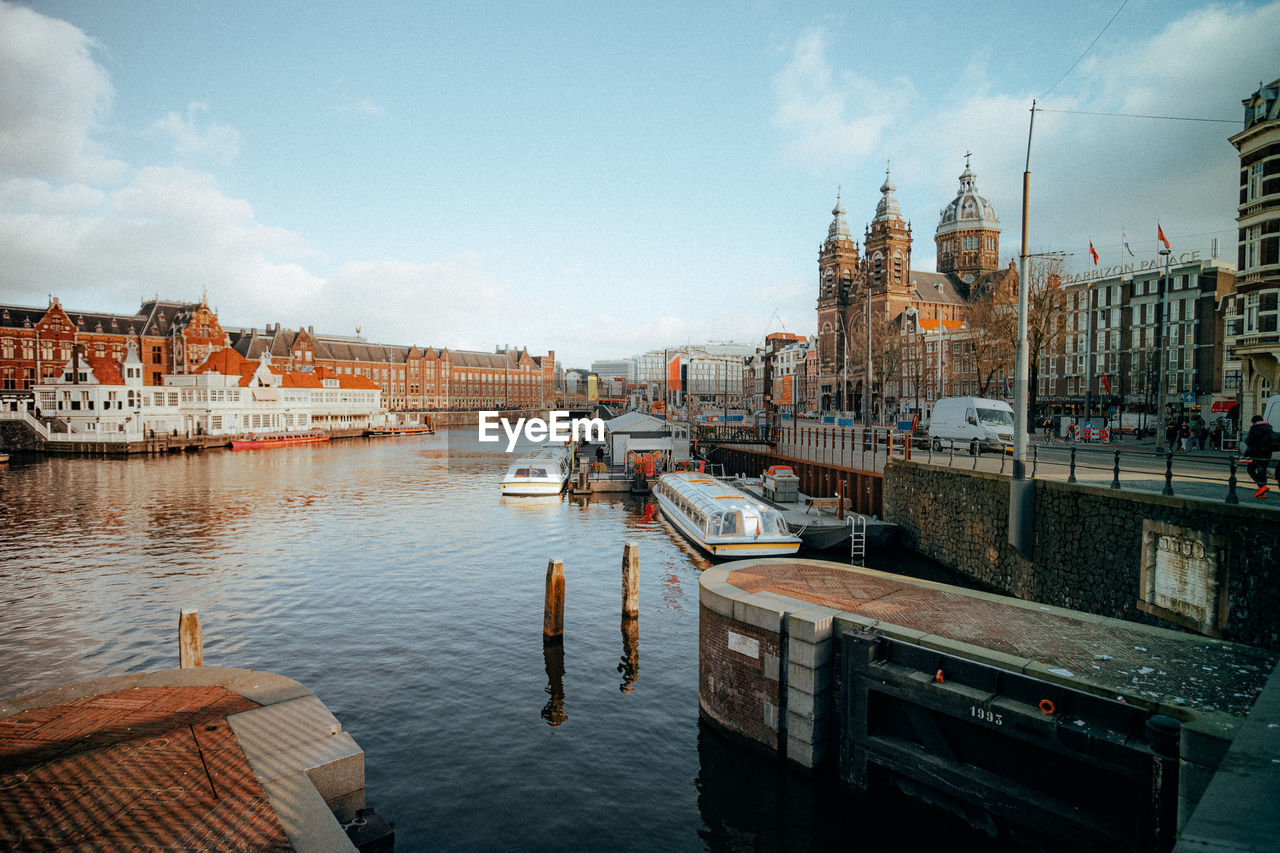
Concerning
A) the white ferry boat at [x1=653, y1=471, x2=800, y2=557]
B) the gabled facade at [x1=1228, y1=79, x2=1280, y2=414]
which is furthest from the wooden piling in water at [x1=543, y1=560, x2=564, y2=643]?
the gabled facade at [x1=1228, y1=79, x2=1280, y2=414]

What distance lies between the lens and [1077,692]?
962 centimetres

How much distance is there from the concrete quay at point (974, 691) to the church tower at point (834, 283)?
117m

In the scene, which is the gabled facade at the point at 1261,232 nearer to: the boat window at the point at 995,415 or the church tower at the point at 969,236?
the boat window at the point at 995,415

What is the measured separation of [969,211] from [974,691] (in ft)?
447

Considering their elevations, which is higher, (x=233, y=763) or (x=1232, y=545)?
(x=1232, y=545)

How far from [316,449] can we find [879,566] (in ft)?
291

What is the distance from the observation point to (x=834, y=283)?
131 metres

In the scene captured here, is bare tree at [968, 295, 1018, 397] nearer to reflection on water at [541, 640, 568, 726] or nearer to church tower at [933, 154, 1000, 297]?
reflection on water at [541, 640, 568, 726]

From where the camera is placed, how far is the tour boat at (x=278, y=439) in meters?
93.4

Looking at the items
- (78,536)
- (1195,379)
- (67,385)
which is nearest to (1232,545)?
(78,536)

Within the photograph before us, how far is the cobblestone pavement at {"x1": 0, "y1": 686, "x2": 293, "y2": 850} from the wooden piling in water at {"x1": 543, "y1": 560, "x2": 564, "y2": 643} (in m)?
9.94

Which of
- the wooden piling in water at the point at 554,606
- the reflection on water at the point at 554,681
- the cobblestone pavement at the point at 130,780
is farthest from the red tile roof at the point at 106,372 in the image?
the cobblestone pavement at the point at 130,780

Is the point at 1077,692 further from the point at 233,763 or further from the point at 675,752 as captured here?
the point at 233,763

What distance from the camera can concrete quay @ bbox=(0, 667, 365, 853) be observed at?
779 cm
